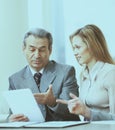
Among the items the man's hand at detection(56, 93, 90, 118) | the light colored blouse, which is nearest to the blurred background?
the light colored blouse

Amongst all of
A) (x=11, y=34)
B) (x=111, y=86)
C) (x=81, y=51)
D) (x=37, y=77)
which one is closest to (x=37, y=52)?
(x=37, y=77)

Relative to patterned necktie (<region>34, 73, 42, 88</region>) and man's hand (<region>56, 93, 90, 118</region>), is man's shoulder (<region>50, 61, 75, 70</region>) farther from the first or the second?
man's hand (<region>56, 93, 90, 118</region>)

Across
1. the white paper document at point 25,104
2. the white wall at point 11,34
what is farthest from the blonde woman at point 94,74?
the white wall at point 11,34

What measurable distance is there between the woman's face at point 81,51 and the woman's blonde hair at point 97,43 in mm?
25

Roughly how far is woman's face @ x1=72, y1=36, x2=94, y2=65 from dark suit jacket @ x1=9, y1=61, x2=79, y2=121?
0.10 m

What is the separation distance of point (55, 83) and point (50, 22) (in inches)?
17.9

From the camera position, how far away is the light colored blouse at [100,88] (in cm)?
203

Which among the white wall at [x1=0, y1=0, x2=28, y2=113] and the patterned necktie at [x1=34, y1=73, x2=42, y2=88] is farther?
the white wall at [x1=0, y1=0, x2=28, y2=113]

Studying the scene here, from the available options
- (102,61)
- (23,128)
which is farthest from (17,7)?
(23,128)

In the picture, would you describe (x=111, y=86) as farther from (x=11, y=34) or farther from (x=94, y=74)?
(x=11, y=34)

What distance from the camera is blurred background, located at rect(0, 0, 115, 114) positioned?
2.23m

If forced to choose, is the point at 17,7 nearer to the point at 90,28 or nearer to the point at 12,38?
the point at 12,38

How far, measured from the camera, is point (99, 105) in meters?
2.04

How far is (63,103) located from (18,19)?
831 millimetres
